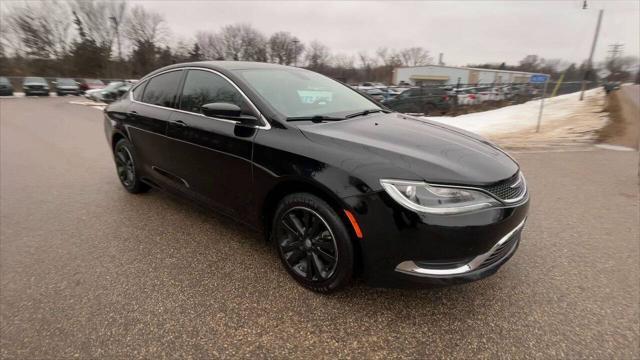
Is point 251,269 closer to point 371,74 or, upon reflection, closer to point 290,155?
point 290,155

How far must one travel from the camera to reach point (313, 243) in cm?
231

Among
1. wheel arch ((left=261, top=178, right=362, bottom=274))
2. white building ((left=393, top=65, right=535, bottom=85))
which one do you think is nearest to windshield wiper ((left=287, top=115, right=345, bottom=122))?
wheel arch ((left=261, top=178, right=362, bottom=274))

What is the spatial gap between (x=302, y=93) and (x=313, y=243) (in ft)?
4.35

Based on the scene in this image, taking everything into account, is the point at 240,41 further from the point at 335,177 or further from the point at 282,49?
the point at 335,177

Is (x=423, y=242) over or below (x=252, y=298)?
over

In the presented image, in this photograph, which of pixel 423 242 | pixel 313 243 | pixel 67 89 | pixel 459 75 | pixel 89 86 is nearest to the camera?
pixel 423 242

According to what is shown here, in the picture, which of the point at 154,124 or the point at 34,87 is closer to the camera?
the point at 154,124

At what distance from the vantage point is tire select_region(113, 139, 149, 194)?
13.3 feet

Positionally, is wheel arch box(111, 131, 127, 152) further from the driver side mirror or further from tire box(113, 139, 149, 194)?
the driver side mirror

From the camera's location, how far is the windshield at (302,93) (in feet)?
8.80

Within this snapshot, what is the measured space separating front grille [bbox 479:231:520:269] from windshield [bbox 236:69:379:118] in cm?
153

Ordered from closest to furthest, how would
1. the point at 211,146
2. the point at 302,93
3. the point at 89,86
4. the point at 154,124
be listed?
1. the point at 211,146
2. the point at 302,93
3. the point at 154,124
4. the point at 89,86

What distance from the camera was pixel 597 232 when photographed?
3441mm

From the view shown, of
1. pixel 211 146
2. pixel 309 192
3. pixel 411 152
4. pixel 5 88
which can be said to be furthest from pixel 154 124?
pixel 5 88
